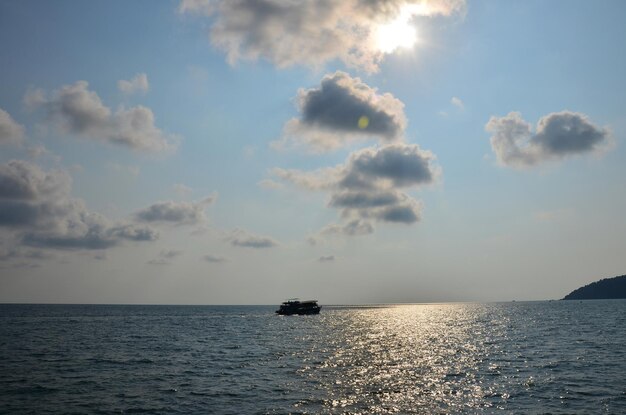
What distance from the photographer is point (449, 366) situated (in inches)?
2259

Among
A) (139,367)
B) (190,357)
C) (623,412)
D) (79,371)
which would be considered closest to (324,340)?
(190,357)

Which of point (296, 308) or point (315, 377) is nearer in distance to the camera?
point (315, 377)

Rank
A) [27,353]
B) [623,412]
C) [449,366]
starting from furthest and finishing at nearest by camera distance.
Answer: [27,353], [449,366], [623,412]

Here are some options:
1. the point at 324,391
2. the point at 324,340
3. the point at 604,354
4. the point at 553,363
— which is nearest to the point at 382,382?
the point at 324,391

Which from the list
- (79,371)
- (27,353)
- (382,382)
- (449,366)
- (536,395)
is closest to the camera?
(536,395)

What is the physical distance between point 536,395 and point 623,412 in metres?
6.95

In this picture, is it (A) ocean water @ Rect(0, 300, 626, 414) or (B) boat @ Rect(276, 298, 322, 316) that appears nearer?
(A) ocean water @ Rect(0, 300, 626, 414)

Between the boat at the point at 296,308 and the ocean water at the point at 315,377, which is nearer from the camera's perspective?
the ocean water at the point at 315,377

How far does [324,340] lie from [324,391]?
48046mm

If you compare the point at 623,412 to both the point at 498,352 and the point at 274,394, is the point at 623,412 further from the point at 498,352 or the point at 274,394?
the point at 498,352

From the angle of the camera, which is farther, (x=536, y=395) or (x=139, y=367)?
(x=139, y=367)

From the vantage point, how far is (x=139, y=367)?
56.2 metres

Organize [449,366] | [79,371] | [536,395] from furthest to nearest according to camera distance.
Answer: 1. [449,366]
2. [79,371]
3. [536,395]

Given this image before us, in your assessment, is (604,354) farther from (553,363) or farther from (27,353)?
(27,353)
